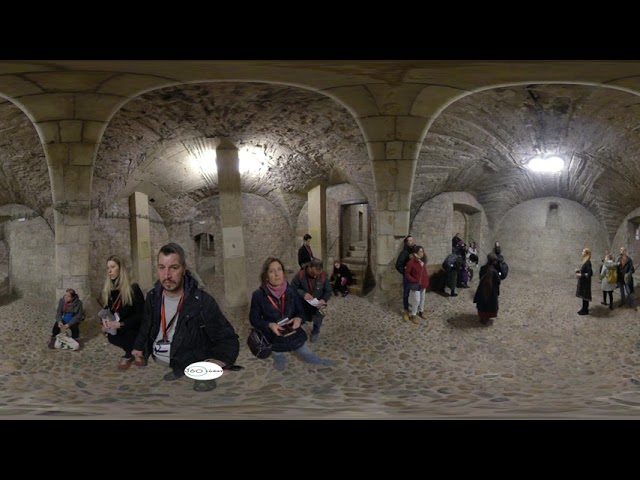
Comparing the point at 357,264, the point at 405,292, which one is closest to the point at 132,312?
the point at 357,264

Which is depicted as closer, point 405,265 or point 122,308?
point 122,308

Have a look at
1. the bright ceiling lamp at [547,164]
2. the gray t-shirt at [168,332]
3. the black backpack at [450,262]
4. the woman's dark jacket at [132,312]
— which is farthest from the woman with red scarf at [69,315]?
the bright ceiling lamp at [547,164]

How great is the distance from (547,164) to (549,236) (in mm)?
501

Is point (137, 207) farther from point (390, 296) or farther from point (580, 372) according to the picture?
point (580, 372)

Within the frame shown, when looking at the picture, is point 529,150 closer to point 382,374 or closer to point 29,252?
point 382,374

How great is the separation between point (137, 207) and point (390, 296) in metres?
1.84

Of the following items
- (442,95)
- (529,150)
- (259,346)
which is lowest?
(259,346)

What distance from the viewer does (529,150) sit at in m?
2.19

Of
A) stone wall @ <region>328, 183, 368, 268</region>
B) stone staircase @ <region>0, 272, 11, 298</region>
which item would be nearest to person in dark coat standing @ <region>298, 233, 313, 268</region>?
stone wall @ <region>328, 183, 368, 268</region>

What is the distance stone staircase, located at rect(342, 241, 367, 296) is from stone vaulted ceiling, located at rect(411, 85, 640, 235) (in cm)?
47

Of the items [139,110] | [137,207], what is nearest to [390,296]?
[137,207]

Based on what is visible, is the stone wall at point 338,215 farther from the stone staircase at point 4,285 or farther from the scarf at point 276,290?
the stone staircase at point 4,285

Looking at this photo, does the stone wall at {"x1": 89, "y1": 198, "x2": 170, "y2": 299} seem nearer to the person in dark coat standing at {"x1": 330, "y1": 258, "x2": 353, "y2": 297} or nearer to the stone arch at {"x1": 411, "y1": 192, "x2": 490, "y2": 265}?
the person in dark coat standing at {"x1": 330, "y1": 258, "x2": 353, "y2": 297}

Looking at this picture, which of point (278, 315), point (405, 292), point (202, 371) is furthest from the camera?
point (405, 292)
